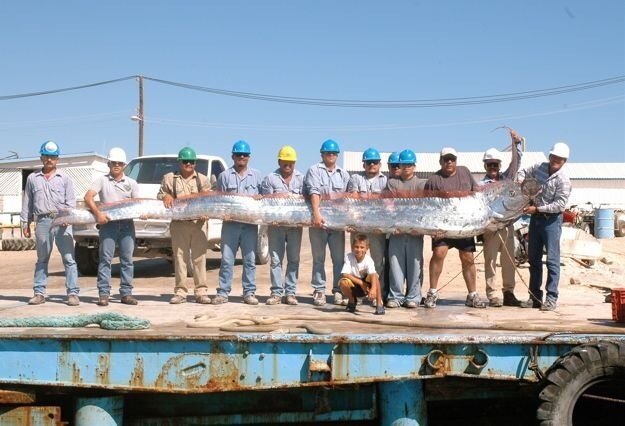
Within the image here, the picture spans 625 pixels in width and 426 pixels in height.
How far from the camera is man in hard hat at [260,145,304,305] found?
7.04m

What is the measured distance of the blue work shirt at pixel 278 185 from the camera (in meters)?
7.21

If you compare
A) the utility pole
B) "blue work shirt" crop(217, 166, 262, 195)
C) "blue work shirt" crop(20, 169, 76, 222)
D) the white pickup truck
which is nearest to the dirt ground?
"blue work shirt" crop(20, 169, 76, 222)

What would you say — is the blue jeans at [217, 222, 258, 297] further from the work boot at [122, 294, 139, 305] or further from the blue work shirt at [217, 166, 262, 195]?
the work boot at [122, 294, 139, 305]

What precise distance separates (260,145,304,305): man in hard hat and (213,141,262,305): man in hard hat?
18cm

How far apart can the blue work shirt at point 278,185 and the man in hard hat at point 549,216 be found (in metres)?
2.33

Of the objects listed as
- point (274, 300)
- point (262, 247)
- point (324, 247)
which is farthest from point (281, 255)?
point (262, 247)

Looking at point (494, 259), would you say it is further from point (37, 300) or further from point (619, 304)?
point (37, 300)

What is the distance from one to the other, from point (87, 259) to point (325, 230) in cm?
628

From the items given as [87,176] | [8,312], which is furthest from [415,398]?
[87,176]

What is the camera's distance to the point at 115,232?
7.05 m

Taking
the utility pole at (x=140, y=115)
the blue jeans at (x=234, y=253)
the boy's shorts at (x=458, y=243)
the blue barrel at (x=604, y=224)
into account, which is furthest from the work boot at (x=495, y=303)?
the utility pole at (x=140, y=115)

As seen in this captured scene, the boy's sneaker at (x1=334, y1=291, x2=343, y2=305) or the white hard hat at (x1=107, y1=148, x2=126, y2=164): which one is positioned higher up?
the white hard hat at (x1=107, y1=148, x2=126, y2=164)

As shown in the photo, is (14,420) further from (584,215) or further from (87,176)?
(87,176)

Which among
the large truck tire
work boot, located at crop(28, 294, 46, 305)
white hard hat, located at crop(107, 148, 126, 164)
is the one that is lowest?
the large truck tire
